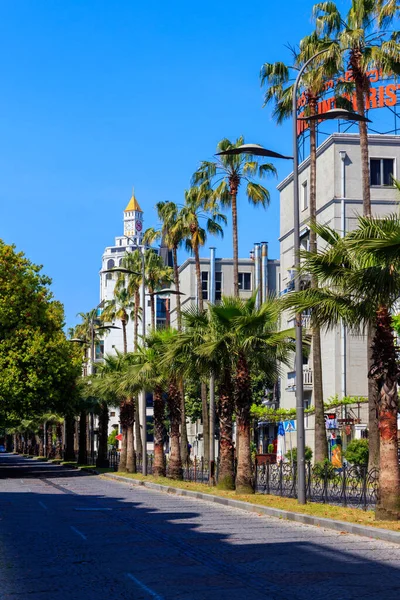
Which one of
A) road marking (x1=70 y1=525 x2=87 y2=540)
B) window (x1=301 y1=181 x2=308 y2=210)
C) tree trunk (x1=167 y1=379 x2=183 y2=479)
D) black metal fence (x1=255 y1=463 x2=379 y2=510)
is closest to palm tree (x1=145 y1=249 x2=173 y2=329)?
window (x1=301 y1=181 x2=308 y2=210)

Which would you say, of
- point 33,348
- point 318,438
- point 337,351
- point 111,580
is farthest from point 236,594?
point 337,351

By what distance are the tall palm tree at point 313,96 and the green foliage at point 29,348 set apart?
17.2m

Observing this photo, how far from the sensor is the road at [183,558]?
34.8 ft

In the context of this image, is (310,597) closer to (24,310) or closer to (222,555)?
(222,555)

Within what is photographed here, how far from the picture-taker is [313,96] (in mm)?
36844

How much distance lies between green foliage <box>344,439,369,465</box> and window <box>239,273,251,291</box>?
5292 centimetres

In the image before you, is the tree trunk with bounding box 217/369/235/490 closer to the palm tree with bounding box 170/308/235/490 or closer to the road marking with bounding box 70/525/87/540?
the palm tree with bounding box 170/308/235/490

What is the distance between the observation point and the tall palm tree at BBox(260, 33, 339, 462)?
112 ft

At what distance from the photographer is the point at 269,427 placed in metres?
72.4

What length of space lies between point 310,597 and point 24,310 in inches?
1643

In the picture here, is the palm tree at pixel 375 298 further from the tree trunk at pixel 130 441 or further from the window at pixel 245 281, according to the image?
the window at pixel 245 281

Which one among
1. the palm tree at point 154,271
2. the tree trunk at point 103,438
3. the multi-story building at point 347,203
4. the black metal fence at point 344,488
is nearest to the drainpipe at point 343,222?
the multi-story building at point 347,203

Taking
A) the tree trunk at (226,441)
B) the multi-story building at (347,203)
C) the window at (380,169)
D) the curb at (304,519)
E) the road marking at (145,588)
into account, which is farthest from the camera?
the window at (380,169)

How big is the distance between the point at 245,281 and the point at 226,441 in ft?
209
